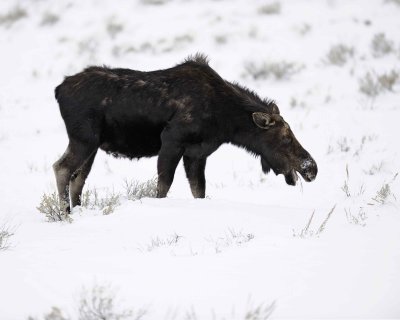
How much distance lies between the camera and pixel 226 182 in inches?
360

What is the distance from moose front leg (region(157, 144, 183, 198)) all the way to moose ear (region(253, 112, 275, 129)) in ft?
2.98

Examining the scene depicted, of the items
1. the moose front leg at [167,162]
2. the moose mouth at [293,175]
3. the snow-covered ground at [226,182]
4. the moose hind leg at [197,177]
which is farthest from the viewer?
the moose hind leg at [197,177]

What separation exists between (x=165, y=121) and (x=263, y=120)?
1.10m

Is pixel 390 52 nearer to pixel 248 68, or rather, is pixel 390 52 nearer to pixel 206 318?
pixel 248 68

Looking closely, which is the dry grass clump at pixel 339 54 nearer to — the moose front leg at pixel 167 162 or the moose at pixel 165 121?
the moose at pixel 165 121

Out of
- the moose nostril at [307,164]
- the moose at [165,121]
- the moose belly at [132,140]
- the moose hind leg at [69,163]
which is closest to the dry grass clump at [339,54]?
the moose at [165,121]

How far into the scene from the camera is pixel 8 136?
11.8m

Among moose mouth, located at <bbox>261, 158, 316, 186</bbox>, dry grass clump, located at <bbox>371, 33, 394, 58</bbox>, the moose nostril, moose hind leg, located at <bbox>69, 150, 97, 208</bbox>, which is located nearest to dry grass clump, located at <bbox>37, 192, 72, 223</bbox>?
moose hind leg, located at <bbox>69, 150, 97, 208</bbox>

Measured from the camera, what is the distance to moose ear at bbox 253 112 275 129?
21.8 feet

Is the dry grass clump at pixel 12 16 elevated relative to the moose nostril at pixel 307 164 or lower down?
elevated

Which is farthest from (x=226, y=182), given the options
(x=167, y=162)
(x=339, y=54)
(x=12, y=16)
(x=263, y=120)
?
(x=12, y=16)

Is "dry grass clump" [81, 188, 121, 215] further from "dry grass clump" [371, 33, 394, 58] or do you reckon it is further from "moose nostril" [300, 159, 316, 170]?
"dry grass clump" [371, 33, 394, 58]

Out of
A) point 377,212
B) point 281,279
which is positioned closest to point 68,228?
point 281,279

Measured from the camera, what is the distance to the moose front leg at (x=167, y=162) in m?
6.52
